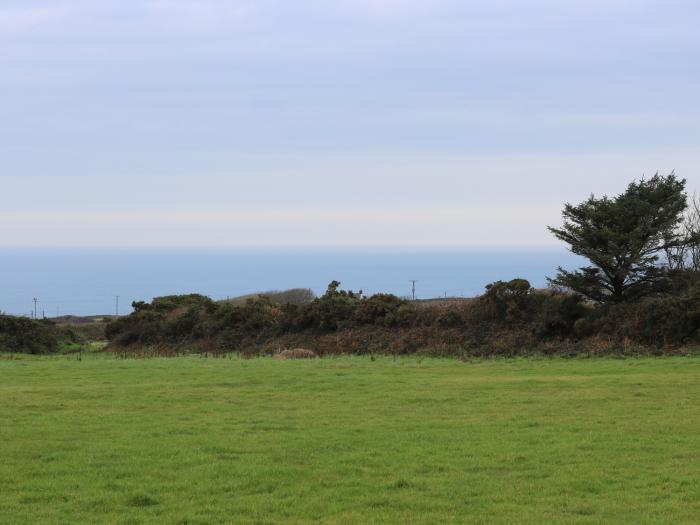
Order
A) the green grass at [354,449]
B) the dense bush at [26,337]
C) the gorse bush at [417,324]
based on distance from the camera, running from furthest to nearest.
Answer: the dense bush at [26,337] < the gorse bush at [417,324] < the green grass at [354,449]

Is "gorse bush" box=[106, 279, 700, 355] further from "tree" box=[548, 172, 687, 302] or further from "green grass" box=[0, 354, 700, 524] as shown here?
"green grass" box=[0, 354, 700, 524]

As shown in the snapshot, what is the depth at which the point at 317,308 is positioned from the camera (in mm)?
40812

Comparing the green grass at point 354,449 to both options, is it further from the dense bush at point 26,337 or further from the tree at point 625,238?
the dense bush at point 26,337

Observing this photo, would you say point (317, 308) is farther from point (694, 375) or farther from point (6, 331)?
point (694, 375)

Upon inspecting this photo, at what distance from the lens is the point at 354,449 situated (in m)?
13.7

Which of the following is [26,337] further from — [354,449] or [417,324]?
[354,449]

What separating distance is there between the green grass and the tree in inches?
418

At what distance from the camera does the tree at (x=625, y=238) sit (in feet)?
109

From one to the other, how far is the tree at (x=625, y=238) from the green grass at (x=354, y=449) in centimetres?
1061

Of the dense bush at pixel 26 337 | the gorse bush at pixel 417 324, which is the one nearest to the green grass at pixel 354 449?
the gorse bush at pixel 417 324

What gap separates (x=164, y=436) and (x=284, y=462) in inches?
123

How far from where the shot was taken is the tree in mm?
33156

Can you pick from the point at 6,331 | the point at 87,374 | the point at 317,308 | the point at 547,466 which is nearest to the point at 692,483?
the point at 547,466

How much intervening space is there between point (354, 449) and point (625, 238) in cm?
2255
